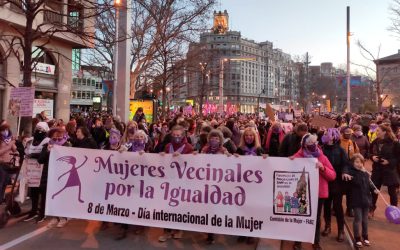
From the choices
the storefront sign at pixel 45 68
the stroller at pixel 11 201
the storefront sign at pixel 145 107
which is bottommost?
the stroller at pixel 11 201

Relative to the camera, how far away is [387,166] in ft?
27.0

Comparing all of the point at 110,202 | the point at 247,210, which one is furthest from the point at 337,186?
the point at 110,202

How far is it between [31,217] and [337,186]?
5.48 meters

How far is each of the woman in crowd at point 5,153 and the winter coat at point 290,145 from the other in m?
5.31

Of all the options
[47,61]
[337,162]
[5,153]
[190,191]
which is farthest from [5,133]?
[47,61]

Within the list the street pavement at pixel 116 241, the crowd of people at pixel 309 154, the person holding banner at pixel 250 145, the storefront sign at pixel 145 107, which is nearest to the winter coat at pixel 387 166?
the crowd of people at pixel 309 154

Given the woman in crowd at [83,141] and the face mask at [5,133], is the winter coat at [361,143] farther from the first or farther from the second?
the face mask at [5,133]

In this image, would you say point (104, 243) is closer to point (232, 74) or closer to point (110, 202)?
point (110, 202)

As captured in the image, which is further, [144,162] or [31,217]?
[31,217]

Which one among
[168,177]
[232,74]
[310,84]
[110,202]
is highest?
[232,74]

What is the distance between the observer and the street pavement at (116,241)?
20.5ft

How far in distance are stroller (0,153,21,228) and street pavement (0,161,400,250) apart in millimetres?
186

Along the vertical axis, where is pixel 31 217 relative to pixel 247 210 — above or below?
below

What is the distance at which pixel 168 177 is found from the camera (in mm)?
6539
